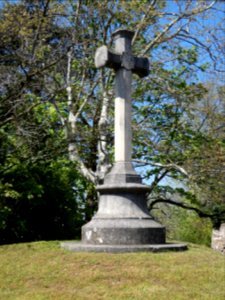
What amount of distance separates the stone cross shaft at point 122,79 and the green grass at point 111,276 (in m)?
2.29

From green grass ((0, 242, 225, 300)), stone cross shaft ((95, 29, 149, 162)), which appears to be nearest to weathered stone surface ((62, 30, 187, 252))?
stone cross shaft ((95, 29, 149, 162))

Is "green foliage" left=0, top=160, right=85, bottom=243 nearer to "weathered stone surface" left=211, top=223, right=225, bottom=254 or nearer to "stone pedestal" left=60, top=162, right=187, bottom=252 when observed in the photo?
"stone pedestal" left=60, top=162, right=187, bottom=252

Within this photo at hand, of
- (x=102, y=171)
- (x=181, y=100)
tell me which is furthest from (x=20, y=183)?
(x=181, y=100)

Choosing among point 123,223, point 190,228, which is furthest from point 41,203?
point 190,228

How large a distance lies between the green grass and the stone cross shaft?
7.52 ft

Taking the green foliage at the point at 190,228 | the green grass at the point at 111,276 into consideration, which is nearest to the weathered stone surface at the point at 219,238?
the green foliage at the point at 190,228

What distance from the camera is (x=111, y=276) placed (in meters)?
6.15

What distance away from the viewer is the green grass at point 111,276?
560 cm

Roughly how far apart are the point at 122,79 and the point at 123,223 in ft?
9.27

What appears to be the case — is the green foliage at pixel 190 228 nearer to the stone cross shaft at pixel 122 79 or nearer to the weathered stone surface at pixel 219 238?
the weathered stone surface at pixel 219 238

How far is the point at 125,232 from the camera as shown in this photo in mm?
7871

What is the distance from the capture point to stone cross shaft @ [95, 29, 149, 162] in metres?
8.73

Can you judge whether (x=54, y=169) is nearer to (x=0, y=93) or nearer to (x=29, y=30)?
(x=0, y=93)

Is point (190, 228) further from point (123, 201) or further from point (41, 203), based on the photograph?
point (123, 201)
